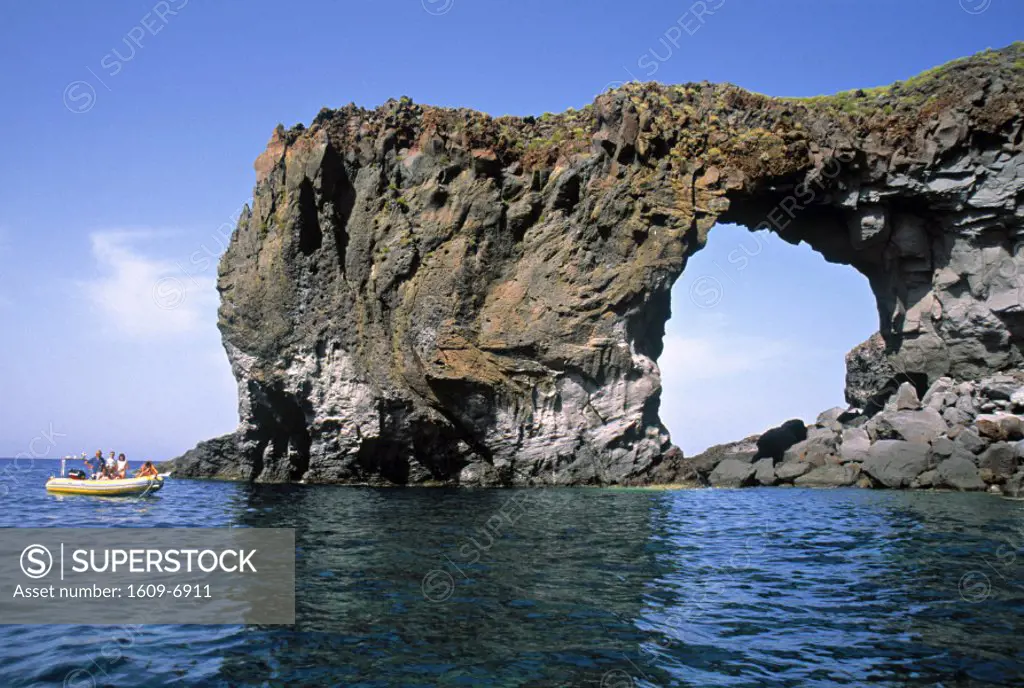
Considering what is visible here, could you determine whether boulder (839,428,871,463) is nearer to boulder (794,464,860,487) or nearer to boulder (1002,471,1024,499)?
boulder (794,464,860,487)

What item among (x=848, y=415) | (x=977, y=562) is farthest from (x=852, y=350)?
(x=977, y=562)

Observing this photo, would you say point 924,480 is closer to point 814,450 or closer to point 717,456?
point 814,450

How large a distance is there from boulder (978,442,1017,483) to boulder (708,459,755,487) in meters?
11.7

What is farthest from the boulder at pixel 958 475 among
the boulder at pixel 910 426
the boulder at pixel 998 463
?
the boulder at pixel 910 426

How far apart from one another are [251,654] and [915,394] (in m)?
47.4

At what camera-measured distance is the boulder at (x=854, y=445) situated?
40.9 metres

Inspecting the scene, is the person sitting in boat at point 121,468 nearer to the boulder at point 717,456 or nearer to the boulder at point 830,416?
the boulder at point 717,456

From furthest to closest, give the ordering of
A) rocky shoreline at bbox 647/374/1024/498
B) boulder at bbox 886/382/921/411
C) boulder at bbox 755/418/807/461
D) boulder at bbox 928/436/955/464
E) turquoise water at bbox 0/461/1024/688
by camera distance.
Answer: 1. boulder at bbox 755/418/807/461
2. boulder at bbox 886/382/921/411
3. boulder at bbox 928/436/955/464
4. rocky shoreline at bbox 647/374/1024/498
5. turquoise water at bbox 0/461/1024/688

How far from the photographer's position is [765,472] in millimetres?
41969

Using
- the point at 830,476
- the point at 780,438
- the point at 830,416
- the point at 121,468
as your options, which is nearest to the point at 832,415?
the point at 830,416

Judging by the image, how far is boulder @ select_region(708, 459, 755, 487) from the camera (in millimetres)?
41281

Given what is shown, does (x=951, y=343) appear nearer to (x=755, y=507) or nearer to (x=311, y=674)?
(x=755, y=507)

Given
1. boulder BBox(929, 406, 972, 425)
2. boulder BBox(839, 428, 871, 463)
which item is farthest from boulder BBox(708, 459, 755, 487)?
boulder BBox(929, 406, 972, 425)

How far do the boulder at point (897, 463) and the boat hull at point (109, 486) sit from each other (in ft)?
122
